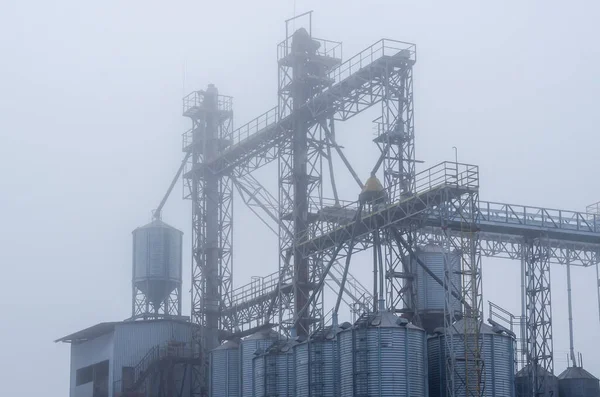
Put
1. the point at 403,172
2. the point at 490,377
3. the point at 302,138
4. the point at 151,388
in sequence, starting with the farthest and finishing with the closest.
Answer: the point at 151,388 → the point at 302,138 → the point at 403,172 → the point at 490,377

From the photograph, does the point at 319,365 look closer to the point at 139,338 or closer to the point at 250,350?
the point at 250,350

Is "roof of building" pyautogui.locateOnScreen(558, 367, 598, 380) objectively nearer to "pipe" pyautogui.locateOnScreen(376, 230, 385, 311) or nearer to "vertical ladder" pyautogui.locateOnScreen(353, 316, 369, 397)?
"pipe" pyautogui.locateOnScreen(376, 230, 385, 311)

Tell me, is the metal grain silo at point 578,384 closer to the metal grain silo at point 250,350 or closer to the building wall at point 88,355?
the metal grain silo at point 250,350

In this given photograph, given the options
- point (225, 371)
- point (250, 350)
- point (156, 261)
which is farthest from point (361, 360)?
point (156, 261)

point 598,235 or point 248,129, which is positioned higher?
point 248,129

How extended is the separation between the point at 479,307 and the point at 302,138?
17.1 metres

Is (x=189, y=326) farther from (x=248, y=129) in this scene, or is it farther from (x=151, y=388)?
(x=248, y=129)

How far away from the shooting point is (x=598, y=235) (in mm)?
72625

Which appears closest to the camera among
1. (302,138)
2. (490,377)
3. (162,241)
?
(490,377)

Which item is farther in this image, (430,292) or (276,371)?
(276,371)

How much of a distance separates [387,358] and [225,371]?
17641mm

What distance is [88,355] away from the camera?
7500cm

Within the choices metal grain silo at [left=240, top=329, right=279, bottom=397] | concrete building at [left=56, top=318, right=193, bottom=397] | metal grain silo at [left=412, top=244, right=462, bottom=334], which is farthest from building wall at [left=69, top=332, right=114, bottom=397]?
metal grain silo at [left=412, top=244, right=462, bottom=334]

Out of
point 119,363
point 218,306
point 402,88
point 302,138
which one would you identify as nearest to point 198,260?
point 218,306
